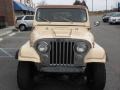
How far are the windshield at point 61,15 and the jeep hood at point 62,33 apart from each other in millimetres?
331

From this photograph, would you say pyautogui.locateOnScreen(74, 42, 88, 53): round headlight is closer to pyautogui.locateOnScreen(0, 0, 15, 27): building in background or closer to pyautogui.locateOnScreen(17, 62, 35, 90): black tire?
pyautogui.locateOnScreen(17, 62, 35, 90): black tire

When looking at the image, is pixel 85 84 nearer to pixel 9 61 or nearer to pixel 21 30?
pixel 9 61

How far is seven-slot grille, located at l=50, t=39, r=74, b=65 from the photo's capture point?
8.16m

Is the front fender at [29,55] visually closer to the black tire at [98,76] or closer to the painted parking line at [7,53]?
the black tire at [98,76]

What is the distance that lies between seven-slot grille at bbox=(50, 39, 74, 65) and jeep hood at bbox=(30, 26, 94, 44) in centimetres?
20

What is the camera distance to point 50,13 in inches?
398

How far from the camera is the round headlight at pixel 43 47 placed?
8.18 m

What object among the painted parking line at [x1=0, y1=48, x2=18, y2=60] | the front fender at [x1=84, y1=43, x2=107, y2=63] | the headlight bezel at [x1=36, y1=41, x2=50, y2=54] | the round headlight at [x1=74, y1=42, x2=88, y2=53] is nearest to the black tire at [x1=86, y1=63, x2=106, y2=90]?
the front fender at [x1=84, y1=43, x2=107, y2=63]

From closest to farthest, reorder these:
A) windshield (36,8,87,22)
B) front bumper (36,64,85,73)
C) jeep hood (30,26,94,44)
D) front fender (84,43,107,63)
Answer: front bumper (36,64,85,73)
front fender (84,43,107,63)
jeep hood (30,26,94,44)
windshield (36,8,87,22)

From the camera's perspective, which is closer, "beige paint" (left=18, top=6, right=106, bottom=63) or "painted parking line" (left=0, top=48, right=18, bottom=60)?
"beige paint" (left=18, top=6, right=106, bottom=63)

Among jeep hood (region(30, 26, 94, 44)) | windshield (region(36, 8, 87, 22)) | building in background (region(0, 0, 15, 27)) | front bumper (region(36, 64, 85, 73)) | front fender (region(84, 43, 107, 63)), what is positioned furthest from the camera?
building in background (region(0, 0, 15, 27))

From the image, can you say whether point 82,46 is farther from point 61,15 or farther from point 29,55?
point 61,15

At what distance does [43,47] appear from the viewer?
8211mm

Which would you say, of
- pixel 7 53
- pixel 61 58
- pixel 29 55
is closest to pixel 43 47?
pixel 29 55
